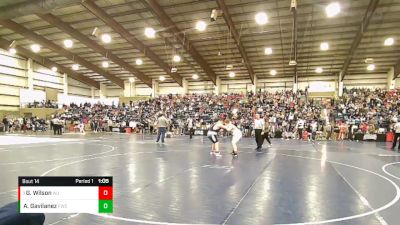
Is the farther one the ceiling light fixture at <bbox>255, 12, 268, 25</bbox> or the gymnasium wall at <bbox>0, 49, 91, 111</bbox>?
the gymnasium wall at <bbox>0, 49, 91, 111</bbox>

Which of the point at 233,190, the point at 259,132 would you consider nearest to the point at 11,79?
the point at 259,132

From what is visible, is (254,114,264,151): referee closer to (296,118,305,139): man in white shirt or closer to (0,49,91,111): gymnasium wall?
(296,118,305,139): man in white shirt

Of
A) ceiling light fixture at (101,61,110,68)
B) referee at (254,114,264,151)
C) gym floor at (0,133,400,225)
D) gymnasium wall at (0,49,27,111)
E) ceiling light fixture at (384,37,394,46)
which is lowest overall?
gym floor at (0,133,400,225)

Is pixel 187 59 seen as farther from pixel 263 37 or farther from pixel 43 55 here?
pixel 43 55

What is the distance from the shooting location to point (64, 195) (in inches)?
66.6

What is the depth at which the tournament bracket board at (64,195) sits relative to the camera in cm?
169

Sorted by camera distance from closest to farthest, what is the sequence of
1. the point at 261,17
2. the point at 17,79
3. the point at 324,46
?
the point at 261,17 → the point at 324,46 → the point at 17,79

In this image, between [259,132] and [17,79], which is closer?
[259,132]

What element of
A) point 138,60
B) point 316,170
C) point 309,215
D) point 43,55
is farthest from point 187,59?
point 309,215

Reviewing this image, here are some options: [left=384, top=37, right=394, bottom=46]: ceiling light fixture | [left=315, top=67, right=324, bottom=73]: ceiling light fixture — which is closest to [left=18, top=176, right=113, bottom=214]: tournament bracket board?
[left=384, top=37, right=394, bottom=46]: ceiling light fixture

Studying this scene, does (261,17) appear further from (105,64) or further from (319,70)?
(105,64)

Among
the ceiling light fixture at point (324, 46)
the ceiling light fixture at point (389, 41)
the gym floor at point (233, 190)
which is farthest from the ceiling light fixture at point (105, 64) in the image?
the ceiling light fixture at point (389, 41)

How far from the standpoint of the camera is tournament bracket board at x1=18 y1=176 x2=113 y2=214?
1691 mm

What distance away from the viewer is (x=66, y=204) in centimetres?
169
